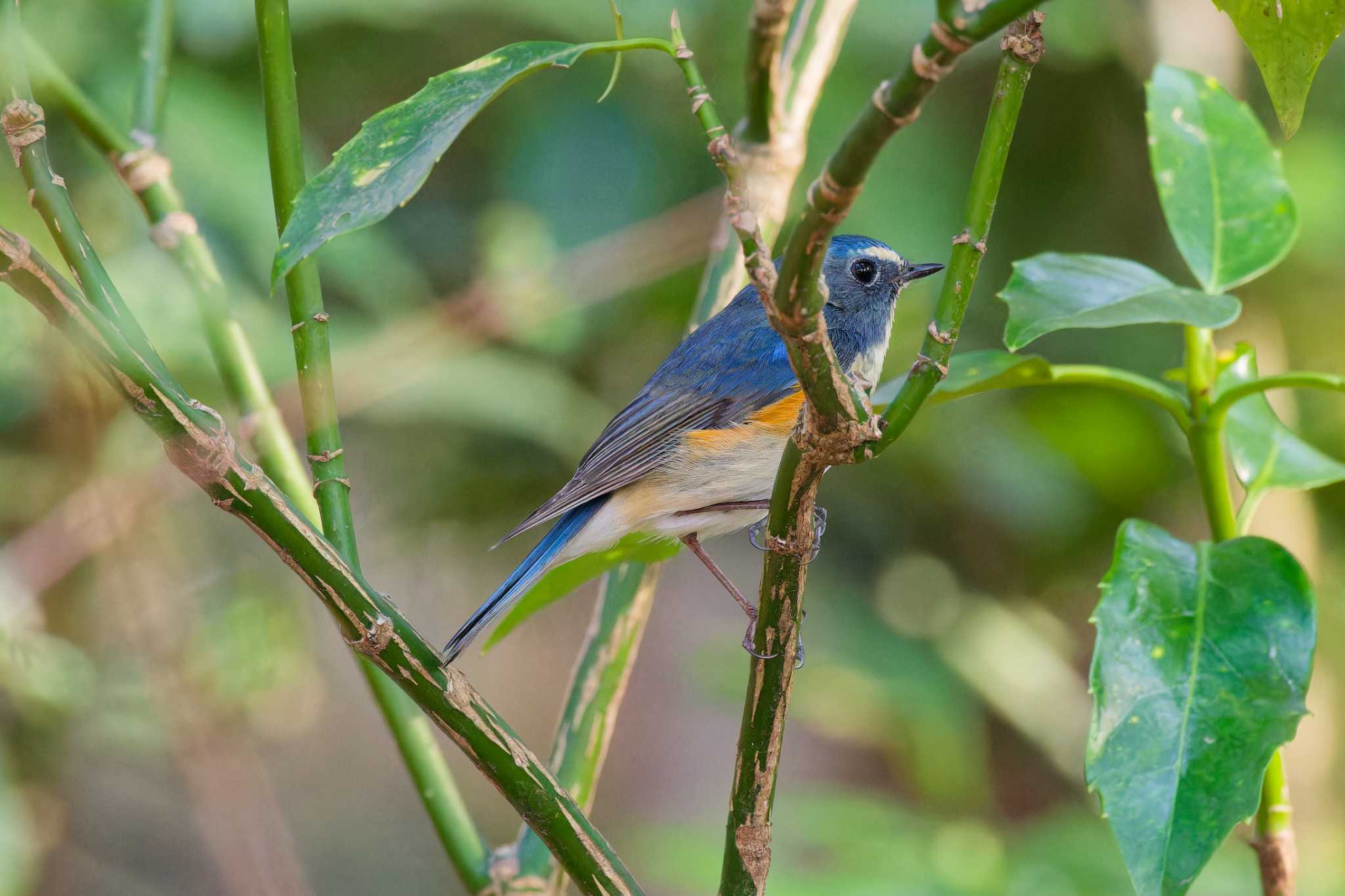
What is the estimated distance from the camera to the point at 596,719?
1750 mm

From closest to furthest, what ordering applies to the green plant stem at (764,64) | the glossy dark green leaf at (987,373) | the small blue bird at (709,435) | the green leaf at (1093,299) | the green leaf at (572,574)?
1. the green plant stem at (764,64)
2. the green leaf at (1093,299)
3. the glossy dark green leaf at (987,373)
4. the green leaf at (572,574)
5. the small blue bird at (709,435)

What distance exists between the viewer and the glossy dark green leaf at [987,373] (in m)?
1.48

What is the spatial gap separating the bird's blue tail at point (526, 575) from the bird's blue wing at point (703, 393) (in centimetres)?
8

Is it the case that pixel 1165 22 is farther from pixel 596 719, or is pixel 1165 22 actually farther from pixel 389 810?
pixel 389 810

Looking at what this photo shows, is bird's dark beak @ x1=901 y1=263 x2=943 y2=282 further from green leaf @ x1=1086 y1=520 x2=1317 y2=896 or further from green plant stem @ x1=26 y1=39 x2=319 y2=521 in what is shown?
green plant stem @ x1=26 y1=39 x2=319 y2=521

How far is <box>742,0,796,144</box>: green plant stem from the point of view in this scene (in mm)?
774

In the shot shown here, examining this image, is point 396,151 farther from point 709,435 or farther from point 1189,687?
point 709,435

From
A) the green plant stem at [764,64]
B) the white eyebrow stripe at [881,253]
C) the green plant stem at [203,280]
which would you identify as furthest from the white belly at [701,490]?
the green plant stem at [764,64]

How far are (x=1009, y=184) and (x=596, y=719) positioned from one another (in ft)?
8.66

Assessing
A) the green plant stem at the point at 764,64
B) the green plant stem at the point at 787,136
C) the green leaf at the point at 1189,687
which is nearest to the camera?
the green plant stem at the point at 764,64

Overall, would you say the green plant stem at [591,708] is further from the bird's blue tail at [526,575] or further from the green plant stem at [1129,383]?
the green plant stem at [1129,383]

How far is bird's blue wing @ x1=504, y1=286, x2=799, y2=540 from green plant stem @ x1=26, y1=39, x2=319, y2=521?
1.07m

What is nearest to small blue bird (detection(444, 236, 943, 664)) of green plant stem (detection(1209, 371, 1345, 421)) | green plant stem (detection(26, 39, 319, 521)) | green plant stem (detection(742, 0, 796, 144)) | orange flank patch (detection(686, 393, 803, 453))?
orange flank patch (detection(686, 393, 803, 453))

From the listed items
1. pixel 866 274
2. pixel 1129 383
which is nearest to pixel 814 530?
pixel 1129 383
